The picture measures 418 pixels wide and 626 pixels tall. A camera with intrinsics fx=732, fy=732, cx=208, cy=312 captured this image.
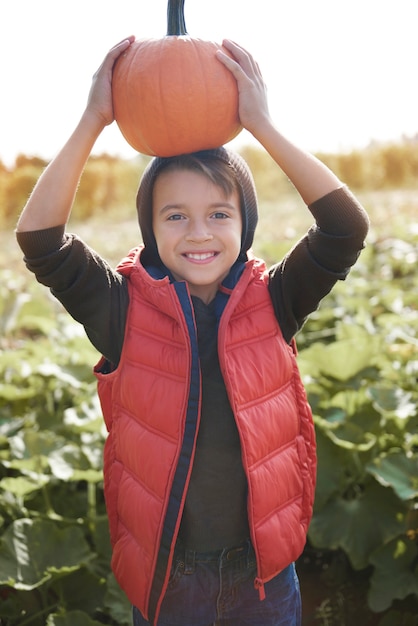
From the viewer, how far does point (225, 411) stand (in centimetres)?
169

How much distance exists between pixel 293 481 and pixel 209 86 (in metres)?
0.95

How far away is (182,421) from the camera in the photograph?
1632mm

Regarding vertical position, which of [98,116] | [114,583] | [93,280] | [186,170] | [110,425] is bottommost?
[114,583]

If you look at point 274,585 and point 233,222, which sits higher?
point 233,222

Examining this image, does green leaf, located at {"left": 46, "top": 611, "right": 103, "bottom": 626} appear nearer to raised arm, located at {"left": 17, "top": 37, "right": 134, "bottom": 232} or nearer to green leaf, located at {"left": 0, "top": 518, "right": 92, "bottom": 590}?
green leaf, located at {"left": 0, "top": 518, "right": 92, "bottom": 590}

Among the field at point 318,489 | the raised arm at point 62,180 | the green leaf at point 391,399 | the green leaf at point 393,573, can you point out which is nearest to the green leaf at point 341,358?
the field at point 318,489

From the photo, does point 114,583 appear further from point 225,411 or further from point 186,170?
point 186,170

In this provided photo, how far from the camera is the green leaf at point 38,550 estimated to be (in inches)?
90.1

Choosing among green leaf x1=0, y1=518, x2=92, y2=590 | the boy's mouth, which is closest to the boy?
the boy's mouth

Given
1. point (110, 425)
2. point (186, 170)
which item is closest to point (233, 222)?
point (186, 170)

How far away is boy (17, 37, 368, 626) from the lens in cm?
162

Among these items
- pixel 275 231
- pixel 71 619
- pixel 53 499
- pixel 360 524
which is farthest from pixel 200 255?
pixel 275 231

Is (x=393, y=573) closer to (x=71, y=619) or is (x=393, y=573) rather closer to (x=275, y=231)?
(x=71, y=619)

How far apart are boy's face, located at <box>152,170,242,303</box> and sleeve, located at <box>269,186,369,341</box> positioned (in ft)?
0.46
